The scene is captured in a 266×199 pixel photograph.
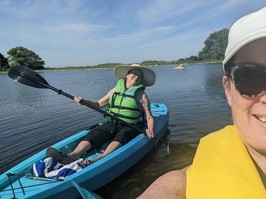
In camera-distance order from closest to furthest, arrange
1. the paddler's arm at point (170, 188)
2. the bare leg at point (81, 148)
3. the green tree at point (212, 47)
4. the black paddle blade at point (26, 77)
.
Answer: the paddler's arm at point (170, 188) < the bare leg at point (81, 148) < the black paddle blade at point (26, 77) < the green tree at point (212, 47)

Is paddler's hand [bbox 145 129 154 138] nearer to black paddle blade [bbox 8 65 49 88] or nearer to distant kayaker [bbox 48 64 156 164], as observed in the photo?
distant kayaker [bbox 48 64 156 164]

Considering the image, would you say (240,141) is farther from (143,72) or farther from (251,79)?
(143,72)

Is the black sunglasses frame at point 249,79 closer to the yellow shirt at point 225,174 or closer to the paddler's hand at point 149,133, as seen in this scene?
the yellow shirt at point 225,174

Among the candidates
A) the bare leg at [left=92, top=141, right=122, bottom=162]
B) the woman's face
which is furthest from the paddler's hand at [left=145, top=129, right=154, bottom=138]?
the woman's face

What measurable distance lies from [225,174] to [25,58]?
100 meters

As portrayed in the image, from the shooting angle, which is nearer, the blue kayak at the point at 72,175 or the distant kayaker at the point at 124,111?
the blue kayak at the point at 72,175

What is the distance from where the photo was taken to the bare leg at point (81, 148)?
5070 mm

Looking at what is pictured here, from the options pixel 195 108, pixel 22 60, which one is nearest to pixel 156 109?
pixel 195 108

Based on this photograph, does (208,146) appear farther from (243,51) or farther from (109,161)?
(109,161)

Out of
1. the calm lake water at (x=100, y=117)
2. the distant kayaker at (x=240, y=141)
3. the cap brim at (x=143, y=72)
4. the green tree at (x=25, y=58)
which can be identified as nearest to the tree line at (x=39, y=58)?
the green tree at (x=25, y=58)

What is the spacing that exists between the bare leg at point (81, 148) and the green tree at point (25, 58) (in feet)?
296

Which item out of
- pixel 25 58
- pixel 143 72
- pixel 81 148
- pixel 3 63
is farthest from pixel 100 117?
pixel 25 58

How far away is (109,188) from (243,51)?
4.49m

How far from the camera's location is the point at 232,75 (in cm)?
112
